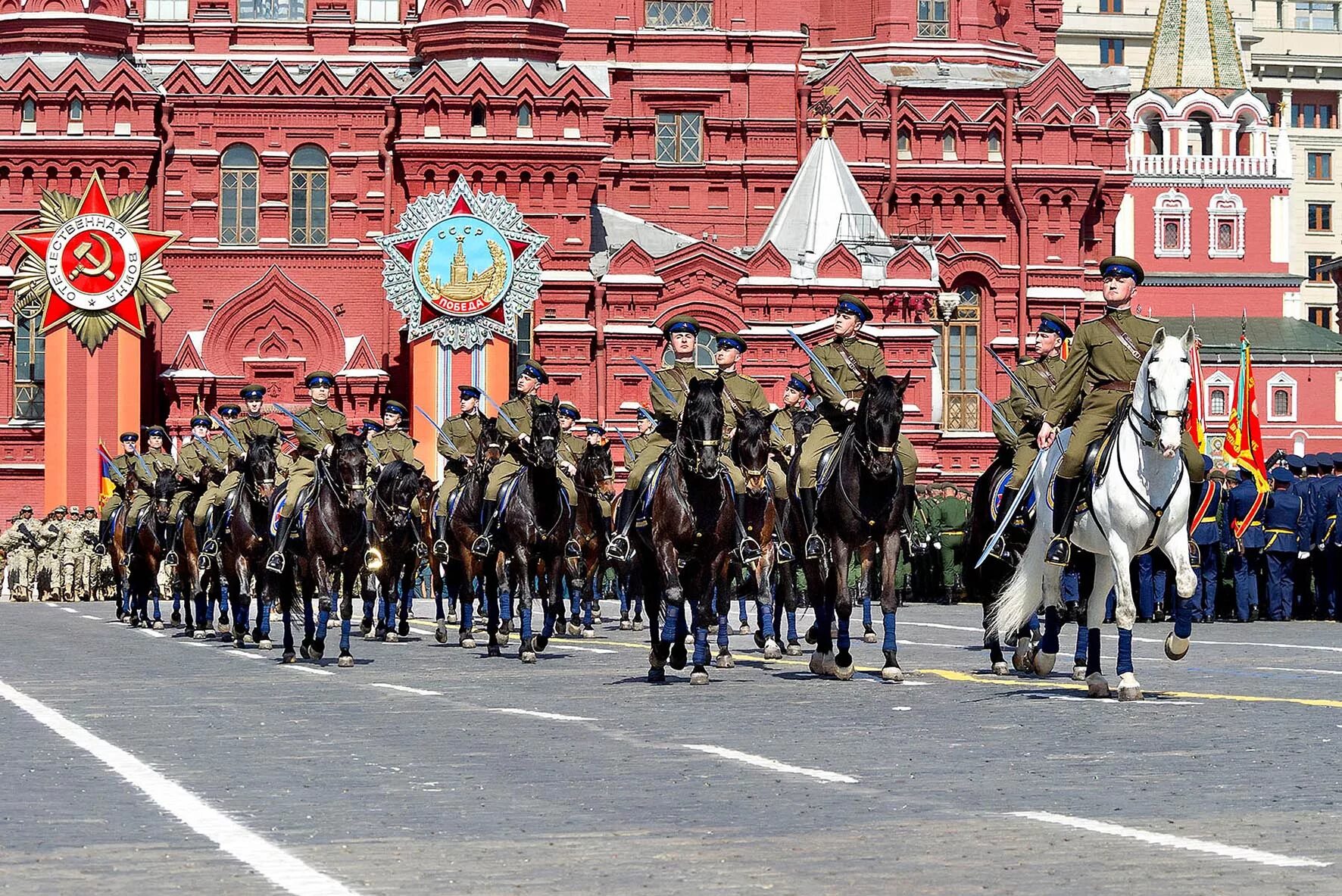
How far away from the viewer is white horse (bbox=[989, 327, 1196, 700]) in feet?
55.1

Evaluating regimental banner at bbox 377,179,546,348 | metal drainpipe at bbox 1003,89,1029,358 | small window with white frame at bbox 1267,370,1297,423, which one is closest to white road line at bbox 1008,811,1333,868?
regimental banner at bbox 377,179,546,348

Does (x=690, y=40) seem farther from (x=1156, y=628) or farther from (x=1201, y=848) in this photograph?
(x=1201, y=848)

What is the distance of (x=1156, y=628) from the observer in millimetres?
31344

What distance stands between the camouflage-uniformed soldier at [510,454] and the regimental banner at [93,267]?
3446 cm

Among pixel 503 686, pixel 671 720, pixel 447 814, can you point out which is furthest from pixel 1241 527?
pixel 447 814

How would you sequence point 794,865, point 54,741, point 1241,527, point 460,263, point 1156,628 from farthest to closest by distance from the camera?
point 460,263 < point 1241,527 < point 1156,628 < point 54,741 < point 794,865

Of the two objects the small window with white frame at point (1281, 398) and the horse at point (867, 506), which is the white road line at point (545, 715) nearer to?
the horse at point (867, 506)

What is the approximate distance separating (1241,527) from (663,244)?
32.4 metres

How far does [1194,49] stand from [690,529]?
99181mm

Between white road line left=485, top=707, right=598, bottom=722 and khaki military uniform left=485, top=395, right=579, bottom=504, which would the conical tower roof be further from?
white road line left=485, top=707, right=598, bottom=722

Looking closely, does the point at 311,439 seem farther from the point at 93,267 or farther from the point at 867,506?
the point at 93,267

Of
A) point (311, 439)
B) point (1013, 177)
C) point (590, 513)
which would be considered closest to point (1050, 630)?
point (311, 439)

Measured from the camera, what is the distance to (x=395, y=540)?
29.3m

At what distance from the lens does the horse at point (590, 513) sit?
31.1m
